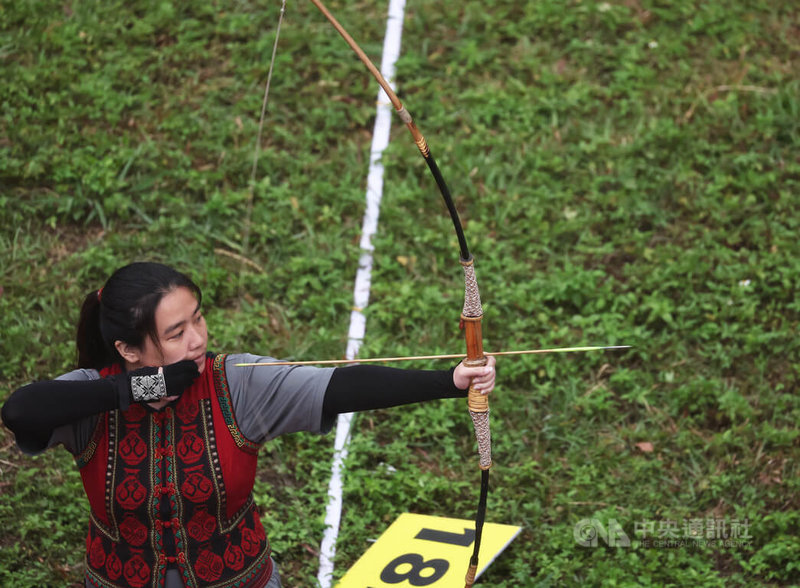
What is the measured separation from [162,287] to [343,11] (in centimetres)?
424

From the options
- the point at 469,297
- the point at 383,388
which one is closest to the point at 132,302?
the point at 383,388

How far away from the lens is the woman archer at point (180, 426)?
2.46 meters

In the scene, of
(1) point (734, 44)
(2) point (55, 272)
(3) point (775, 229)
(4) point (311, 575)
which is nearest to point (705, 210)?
(3) point (775, 229)

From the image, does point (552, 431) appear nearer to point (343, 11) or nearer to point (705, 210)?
point (705, 210)

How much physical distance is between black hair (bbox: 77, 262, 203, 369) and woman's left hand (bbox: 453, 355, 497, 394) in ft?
2.41

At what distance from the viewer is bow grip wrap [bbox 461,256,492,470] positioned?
8.00 feet

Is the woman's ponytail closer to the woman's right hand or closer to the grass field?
the woman's right hand

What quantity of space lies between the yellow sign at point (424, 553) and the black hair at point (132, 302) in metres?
1.35

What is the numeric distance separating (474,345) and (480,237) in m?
2.75

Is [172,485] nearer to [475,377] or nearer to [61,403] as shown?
[61,403]

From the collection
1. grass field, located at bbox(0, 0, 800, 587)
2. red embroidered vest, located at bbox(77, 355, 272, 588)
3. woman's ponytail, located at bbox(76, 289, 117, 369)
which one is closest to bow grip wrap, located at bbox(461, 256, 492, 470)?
red embroidered vest, located at bbox(77, 355, 272, 588)

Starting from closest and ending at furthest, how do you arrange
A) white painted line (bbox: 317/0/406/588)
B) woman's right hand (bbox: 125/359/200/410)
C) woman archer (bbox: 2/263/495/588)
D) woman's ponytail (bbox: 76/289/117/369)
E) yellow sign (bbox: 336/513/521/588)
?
1. woman's right hand (bbox: 125/359/200/410)
2. woman archer (bbox: 2/263/495/588)
3. woman's ponytail (bbox: 76/289/117/369)
4. yellow sign (bbox: 336/513/521/588)
5. white painted line (bbox: 317/0/406/588)

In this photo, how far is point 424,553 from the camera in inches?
138

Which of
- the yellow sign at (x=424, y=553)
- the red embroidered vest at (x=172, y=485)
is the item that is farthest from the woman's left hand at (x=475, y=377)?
the yellow sign at (x=424, y=553)
